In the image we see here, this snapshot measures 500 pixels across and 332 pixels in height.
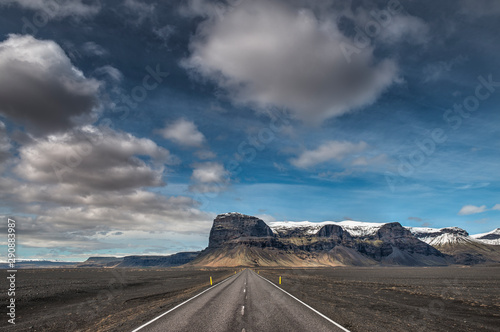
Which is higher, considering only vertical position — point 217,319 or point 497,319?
point 217,319

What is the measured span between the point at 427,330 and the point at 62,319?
21.8 metres

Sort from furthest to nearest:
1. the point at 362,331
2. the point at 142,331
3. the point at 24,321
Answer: the point at 24,321
the point at 362,331
the point at 142,331

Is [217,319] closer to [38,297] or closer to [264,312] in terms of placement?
[264,312]

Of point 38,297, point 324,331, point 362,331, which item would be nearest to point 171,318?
point 324,331

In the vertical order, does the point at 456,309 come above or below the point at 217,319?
below

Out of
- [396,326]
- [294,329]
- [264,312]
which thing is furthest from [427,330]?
[264,312]

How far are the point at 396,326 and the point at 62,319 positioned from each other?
20517 millimetres

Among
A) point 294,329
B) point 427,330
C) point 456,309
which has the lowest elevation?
point 456,309

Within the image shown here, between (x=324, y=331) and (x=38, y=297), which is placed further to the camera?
(x=38, y=297)

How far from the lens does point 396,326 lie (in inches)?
567

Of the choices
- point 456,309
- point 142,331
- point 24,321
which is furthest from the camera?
point 456,309

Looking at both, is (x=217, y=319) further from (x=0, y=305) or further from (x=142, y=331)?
(x=0, y=305)

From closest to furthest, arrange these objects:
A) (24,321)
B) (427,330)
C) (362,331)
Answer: (362,331)
(427,330)
(24,321)

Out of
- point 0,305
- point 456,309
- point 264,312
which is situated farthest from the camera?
point 0,305
